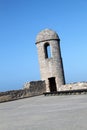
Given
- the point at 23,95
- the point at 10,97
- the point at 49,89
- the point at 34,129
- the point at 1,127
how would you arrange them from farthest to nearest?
the point at 49,89 → the point at 23,95 → the point at 10,97 → the point at 1,127 → the point at 34,129

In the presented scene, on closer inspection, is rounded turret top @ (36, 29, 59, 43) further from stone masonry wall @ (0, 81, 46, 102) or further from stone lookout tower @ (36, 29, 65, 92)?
stone masonry wall @ (0, 81, 46, 102)

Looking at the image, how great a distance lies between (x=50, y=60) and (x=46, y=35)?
92.0 inches

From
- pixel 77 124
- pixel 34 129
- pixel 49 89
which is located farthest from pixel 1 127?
pixel 49 89

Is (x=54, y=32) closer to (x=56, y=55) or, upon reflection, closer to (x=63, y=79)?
(x=56, y=55)

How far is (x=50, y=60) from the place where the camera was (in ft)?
80.9

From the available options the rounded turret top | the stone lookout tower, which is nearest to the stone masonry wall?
the stone lookout tower

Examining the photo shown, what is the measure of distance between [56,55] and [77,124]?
58.5 feet

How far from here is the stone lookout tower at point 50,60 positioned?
965 inches

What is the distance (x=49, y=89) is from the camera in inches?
968

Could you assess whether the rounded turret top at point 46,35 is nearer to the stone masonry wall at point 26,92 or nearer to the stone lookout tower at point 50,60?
the stone lookout tower at point 50,60

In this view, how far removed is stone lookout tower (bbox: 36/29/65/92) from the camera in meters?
24.5

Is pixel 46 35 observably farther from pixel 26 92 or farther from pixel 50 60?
pixel 26 92

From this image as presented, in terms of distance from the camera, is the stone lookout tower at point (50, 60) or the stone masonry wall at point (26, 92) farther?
the stone lookout tower at point (50, 60)

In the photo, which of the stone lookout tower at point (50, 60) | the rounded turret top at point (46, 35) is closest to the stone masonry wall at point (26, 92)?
the stone lookout tower at point (50, 60)
